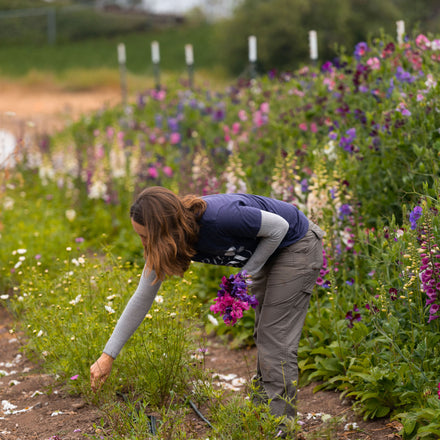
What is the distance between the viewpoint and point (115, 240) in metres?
5.86

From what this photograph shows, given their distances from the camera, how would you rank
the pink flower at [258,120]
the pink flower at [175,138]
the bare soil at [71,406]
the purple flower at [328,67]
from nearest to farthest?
the bare soil at [71,406] → the purple flower at [328,67] → the pink flower at [258,120] → the pink flower at [175,138]

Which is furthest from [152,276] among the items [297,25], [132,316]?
[297,25]

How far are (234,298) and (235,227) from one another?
290 mm

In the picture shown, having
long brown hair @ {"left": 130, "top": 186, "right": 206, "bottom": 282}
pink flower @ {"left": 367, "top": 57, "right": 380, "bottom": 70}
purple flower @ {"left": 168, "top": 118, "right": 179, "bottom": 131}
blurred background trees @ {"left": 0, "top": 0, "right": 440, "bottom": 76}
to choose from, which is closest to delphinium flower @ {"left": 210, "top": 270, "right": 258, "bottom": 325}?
long brown hair @ {"left": 130, "top": 186, "right": 206, "bottom": 282}

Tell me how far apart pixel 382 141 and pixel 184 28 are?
3272 centimetres

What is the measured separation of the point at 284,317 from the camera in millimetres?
2764

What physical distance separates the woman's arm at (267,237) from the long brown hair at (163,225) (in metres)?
0.29

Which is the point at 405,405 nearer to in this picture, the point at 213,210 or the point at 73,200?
the point at 213,210

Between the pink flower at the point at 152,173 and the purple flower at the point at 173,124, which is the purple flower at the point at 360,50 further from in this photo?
the purple flower at the point at 173,124

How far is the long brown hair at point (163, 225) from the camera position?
2.39m

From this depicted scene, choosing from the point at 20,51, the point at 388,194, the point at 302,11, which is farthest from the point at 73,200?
the point at 20,51

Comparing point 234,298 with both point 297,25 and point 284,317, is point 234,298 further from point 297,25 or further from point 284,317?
point 297,25

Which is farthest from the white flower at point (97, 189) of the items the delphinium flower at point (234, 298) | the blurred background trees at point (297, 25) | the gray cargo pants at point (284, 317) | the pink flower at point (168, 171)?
the blurred background trees at point (297, 25)

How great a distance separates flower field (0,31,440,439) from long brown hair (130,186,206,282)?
656mm
